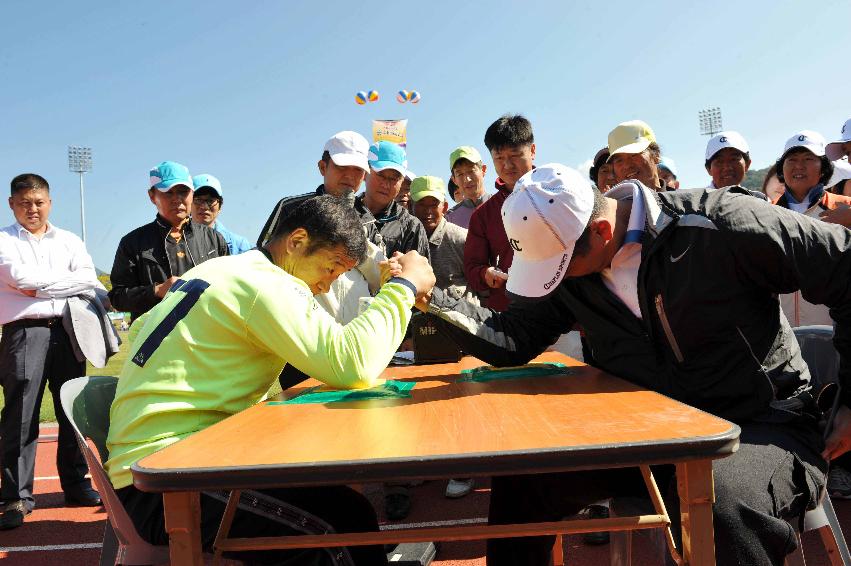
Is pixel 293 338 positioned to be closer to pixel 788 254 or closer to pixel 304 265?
pixel 304 265

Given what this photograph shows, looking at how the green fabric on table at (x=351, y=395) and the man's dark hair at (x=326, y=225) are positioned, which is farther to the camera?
the man's dark hair at (x=326, y=225)

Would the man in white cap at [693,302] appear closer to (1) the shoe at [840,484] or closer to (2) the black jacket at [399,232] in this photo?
(2) the black jacket at [399,232]

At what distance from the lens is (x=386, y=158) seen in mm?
3934

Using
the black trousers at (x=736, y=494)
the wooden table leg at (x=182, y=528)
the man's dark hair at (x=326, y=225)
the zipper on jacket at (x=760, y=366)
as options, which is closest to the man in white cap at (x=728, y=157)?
the zipper on jacket at (x=760, y=366)

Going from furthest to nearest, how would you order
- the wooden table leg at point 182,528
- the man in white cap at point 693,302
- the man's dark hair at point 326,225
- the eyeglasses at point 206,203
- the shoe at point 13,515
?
the eyeglasses at point 206,203 < the shoe at point 13,515 < the man's dark hair at point 326,225 < the man in white cap at point 693,302 < the wooden table leg at point 182,528

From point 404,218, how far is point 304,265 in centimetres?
186

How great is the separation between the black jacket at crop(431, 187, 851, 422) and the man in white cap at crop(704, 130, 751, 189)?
107 inches

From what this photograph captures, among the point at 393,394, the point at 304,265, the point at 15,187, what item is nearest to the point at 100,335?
the point at 15,187

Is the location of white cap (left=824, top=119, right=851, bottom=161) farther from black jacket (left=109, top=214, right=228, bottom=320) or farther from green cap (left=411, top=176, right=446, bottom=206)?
black jacket (left=109, top=214, right=228, bottom=320)

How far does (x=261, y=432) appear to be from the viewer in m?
1.46

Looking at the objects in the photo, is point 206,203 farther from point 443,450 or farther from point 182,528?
point 443,450

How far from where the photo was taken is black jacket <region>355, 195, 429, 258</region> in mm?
3729

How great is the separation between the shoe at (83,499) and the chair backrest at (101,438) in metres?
2.63

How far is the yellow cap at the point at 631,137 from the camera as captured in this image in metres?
3.73
